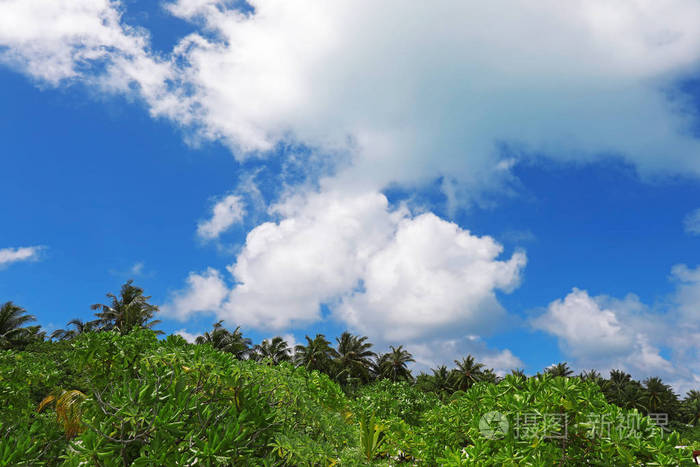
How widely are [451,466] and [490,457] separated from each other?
2.01 feet

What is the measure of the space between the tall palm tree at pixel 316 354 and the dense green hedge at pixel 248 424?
39774 millimetres

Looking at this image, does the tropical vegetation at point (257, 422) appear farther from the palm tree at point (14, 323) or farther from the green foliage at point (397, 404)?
the palm tree at point (14, 323)

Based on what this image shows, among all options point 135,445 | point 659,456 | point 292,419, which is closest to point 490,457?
point 659,456

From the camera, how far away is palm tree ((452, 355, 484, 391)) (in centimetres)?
5497

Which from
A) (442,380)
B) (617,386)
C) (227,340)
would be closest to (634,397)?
(617,386)

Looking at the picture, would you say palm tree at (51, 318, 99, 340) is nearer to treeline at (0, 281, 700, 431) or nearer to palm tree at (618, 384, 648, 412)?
treeline at (0, 281, 700, 431)

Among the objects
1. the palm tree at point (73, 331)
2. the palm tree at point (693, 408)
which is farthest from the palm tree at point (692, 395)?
the palm tree at point (73, 331)

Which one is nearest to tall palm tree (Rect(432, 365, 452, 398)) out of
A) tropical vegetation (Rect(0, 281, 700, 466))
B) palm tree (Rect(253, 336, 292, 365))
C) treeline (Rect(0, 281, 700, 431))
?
treeline (Rect(0, 281, 700, 431))

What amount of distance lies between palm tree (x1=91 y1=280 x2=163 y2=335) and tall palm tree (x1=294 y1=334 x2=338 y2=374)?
50.5ft

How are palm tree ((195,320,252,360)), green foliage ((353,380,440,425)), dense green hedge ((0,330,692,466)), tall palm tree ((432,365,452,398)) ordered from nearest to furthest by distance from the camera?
dense green hedge ((0,330,692,466)) < green foliage ((353,380,440,425)) < palm tree ((195,320,252,360)) < tall palm tree ((432,365,452,398))

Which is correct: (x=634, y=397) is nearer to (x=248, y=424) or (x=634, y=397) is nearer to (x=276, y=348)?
(x=276, y=348)

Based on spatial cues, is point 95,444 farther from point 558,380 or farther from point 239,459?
point 558,380

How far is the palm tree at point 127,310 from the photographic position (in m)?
40.2

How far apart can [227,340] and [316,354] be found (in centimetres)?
940
